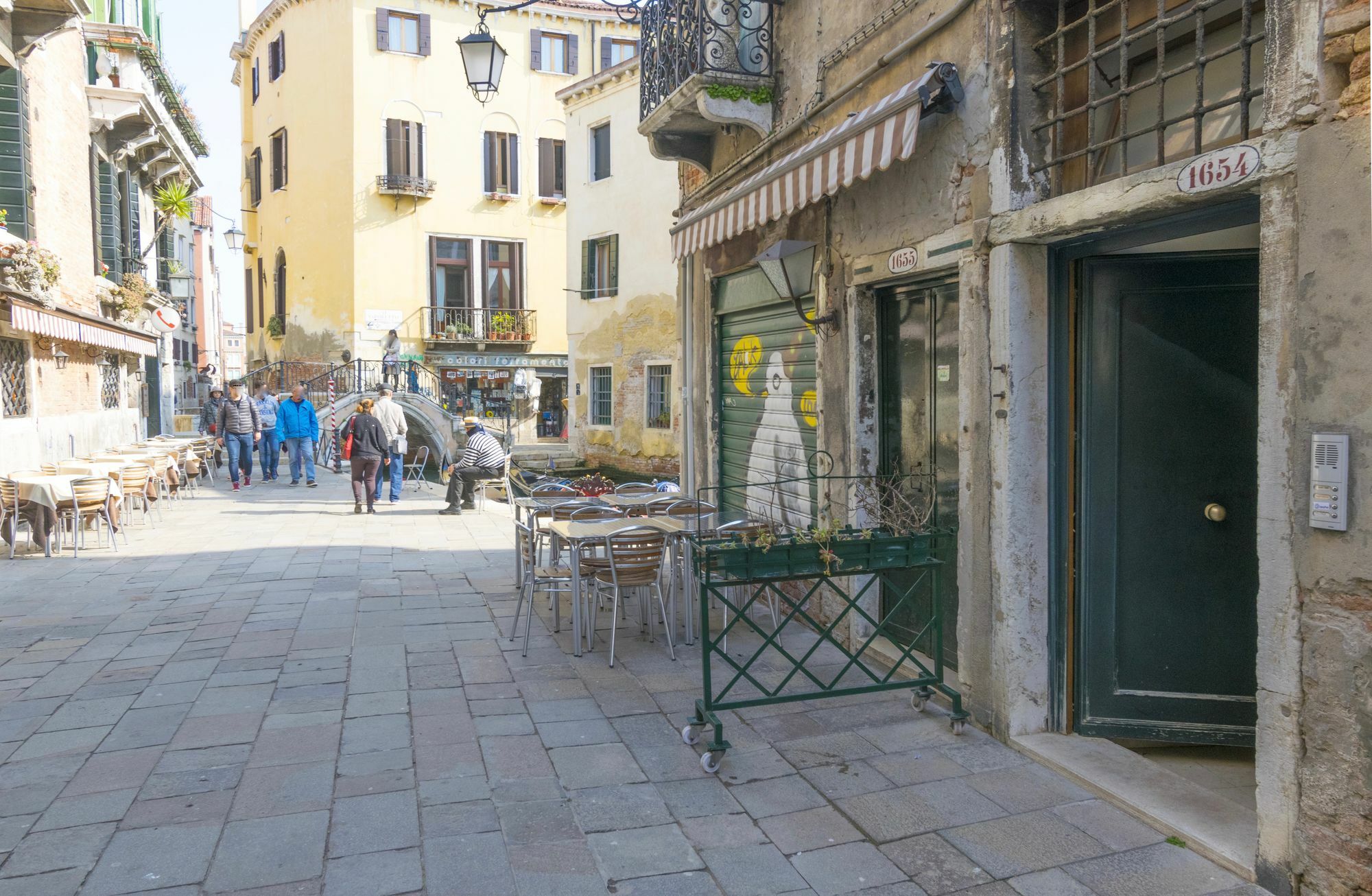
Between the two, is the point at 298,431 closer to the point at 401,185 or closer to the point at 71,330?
the point at 71,330

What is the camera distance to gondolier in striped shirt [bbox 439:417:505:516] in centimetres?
1213

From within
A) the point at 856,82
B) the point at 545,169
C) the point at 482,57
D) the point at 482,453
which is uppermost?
the point at 545,169

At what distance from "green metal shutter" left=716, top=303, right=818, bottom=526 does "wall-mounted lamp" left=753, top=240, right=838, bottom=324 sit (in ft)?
0.77

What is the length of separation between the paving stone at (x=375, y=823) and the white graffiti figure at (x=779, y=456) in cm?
340

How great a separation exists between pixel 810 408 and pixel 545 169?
23.2 metres

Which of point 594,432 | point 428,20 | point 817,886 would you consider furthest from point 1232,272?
point 428,20

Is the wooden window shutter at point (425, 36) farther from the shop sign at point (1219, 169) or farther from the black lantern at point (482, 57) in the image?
the shop sign at point (1219, 169)

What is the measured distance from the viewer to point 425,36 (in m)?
26.1

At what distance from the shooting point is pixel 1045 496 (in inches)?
175

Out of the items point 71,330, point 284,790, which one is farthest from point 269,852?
point 71,330

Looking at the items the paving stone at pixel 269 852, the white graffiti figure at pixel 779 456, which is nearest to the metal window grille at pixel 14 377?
the white graffiti figure at pixel 779 456

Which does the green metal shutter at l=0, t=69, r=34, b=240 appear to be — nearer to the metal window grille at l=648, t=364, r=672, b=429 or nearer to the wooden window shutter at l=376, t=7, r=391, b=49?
the metal window grille at l=648, t=364, r=672, b=429

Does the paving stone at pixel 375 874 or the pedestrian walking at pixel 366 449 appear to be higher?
→ the pedestrian walking at pixel 366 449

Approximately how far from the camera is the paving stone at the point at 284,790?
3824 mm
